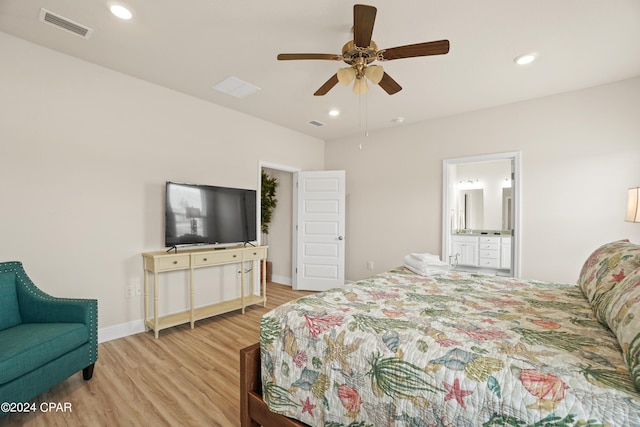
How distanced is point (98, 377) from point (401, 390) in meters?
2.39

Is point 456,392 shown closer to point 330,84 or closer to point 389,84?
point 389,84

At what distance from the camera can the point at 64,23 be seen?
2232mm

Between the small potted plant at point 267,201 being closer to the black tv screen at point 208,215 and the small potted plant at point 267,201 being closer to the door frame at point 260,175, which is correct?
the door frame at point 260,175

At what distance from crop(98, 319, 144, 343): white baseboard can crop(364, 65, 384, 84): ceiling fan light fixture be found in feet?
11.1

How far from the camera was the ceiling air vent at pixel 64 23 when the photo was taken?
7.04 ft

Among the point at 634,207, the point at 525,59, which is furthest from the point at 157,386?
the point at 525,59

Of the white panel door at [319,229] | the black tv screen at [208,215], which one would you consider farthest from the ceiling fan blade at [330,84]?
the white panel door at [319,229]

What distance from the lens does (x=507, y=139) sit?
12.3 ft

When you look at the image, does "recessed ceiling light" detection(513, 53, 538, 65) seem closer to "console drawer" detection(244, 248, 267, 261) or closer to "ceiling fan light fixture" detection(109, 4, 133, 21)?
"ceiling fan light fixture" detection(109, 4, 133, 21)

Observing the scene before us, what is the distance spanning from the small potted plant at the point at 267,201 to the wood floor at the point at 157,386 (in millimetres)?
2648

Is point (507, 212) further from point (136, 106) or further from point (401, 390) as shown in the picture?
point (136, 106)

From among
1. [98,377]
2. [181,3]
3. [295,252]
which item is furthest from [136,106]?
[295,252]

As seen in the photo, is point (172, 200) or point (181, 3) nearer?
point (181, 3)

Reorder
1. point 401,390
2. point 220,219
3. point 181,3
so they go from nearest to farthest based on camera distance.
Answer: point 401,390, point 181,3, point 220,219
